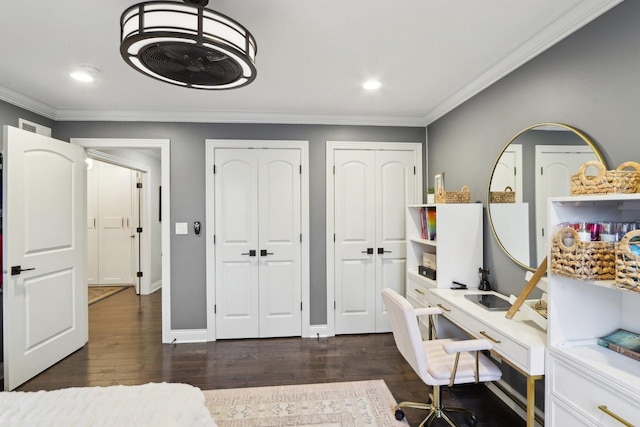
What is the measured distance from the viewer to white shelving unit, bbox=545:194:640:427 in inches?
49.1

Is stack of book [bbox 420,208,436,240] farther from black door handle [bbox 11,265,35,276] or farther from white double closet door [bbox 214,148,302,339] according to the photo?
black door handle [bbox 11,265,35,276]

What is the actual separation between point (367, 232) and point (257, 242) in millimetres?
1239

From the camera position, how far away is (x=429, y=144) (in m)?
3.53

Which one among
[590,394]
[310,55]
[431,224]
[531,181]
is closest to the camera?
[590,394]

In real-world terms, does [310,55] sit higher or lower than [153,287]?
higher

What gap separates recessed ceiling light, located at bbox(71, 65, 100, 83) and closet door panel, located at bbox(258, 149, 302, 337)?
5.06 ft

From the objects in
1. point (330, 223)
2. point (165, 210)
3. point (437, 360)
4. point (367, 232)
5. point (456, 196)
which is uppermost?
point (456, 196)

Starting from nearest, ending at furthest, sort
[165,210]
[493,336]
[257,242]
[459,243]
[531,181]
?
[493,336]
[531,181]
[459,243]
[165,210]
[257,242]

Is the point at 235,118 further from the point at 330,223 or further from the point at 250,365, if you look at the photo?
the point at 250,365

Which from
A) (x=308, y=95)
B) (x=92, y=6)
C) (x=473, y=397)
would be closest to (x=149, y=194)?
(x=308, y=95)

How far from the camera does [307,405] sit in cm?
221

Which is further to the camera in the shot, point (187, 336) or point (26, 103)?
point (187, 336)

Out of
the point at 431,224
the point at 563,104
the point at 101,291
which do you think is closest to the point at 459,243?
the point at 431,224

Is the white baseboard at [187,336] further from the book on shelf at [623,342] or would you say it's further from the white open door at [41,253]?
the book on shelf at [623,342]
